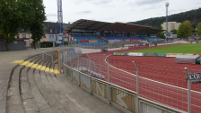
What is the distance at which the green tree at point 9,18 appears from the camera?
38.3m

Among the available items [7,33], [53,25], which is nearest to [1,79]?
[7,33]

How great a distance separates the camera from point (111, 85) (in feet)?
30.2

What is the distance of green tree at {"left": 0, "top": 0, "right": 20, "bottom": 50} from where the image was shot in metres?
38.3

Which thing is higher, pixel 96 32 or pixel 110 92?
pixel 96 32

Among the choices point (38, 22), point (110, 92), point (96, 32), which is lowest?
point (110, 92)

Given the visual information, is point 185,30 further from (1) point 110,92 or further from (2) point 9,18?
(1) point 110,92

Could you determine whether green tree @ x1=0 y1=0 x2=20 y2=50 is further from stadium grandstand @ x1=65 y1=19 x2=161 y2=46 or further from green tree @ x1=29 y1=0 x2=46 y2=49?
stadium grandstand @ x1=65 y1=19 x2=161 y2=46

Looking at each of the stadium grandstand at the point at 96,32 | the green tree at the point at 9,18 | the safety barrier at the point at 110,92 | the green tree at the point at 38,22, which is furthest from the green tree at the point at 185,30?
the safety barrier at the point at 110,92

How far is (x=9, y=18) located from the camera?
38.9 metres

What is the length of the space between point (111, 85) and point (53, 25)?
95100 mm

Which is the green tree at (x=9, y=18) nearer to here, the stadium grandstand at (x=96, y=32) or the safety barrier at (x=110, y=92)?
the stadium grandstand at (x=96, y=32)

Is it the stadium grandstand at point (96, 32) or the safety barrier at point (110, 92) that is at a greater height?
the stadium grandstand at point (96, 32)

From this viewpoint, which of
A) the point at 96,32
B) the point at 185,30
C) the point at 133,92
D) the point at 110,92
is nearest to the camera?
the point at 133,92

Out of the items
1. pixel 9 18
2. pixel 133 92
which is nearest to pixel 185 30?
pixel 9 18
